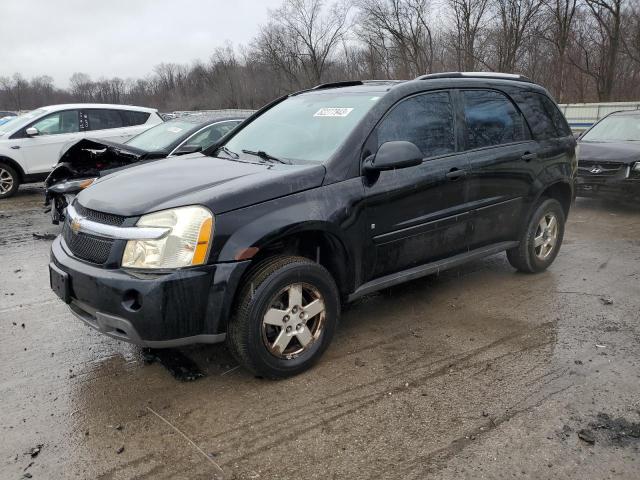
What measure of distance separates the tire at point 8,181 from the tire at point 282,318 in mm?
9434

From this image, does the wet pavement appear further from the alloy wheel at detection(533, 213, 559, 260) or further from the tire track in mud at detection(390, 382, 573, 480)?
the alloy wheel at detection(533, 213, 559, 260)

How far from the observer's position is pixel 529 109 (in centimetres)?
498

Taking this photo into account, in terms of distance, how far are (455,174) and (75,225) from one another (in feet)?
9.10

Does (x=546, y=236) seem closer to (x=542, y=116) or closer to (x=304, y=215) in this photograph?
(x=542, y=116)

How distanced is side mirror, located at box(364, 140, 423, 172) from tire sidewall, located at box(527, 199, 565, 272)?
80.0 inches

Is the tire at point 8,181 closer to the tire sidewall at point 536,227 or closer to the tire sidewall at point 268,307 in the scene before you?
the tire sidewall at point 268,307

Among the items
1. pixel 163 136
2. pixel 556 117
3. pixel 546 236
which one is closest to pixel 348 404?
pixel 546 236

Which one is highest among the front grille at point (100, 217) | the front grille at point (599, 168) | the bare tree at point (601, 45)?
the bare tree at point (601, 45)

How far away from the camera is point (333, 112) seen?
4023 mm

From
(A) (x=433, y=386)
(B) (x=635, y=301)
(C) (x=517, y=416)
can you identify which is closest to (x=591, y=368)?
(C) (x=517, y=416)

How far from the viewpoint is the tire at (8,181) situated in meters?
10.5

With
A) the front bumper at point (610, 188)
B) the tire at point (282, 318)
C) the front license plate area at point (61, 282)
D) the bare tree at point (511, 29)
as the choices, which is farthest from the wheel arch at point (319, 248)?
the bare tree at point (511, 29)

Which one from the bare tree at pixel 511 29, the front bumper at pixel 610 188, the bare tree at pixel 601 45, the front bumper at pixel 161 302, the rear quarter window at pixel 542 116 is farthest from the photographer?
the bare tree at pixel 511 29

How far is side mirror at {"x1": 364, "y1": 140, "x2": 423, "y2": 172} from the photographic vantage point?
3.50m
